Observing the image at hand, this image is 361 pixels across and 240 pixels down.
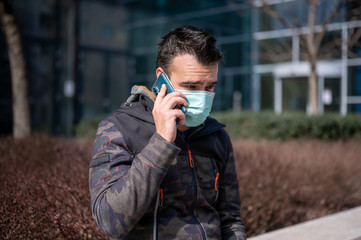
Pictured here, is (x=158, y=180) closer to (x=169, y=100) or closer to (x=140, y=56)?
(x=169, y=100)

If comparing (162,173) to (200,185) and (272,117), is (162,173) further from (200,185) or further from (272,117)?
(272,117)

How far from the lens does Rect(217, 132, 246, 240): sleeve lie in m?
2.14

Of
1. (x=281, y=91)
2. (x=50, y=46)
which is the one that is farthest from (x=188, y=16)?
(x=50, y=46)

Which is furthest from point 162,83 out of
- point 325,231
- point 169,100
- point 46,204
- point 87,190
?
point 325,231

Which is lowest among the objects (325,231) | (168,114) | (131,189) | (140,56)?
(325,231)

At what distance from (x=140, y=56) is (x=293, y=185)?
50.6 feet

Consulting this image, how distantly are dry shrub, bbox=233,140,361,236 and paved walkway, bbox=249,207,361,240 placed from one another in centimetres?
42

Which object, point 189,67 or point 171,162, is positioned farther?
point 189,67

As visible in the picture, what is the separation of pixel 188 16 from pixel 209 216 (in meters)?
21.1

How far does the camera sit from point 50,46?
15.8 m

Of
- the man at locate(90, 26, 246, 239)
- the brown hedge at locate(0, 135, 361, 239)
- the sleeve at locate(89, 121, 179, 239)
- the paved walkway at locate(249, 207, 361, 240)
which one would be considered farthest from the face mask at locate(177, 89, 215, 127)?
the paved walkway at locate(249, 207, 361, 240)

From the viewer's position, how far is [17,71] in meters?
7.41

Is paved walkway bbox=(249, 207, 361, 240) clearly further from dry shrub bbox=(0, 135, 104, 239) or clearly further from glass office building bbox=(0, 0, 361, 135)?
glass office building bbox=(0, 0, 361, 135)

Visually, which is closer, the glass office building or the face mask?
the face mask
